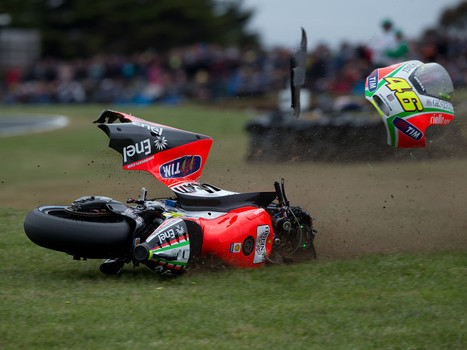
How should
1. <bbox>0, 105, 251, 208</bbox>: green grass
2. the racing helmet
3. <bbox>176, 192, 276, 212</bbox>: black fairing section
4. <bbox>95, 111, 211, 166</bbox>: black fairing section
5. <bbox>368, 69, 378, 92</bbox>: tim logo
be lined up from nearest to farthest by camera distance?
1. <bbox>95, 111, 211, 166</bbox>: black fairing section
2. <bbox>176, 192, 276, 212</bbox>: black fairing section
3. the racing helmet
4. <bbox>368, 69, 378, 92</bbox>: tim logo
5. <bbox>0, 105, 251, 208</bbox>: green grass

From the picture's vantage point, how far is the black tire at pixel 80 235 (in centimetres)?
594

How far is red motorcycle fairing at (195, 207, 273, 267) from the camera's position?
6.40 m

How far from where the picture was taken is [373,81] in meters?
7.55

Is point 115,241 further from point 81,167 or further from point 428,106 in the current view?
point 81,167

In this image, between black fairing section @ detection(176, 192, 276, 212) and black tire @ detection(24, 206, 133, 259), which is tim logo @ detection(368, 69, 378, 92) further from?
black tire @ detection(24, 206, 133, 259)

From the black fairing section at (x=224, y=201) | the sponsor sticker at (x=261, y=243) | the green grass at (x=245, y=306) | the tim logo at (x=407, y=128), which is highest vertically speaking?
the tim logo at (x=407, y=128)

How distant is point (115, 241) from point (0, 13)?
51.4m

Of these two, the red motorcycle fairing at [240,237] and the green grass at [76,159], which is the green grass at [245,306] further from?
the green grass at [76,159]

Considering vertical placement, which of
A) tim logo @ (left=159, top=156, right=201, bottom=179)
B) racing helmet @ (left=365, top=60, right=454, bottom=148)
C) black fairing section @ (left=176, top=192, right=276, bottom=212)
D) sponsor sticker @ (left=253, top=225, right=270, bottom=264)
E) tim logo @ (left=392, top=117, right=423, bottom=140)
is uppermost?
racing helmet @ (left=365, top=60, right=454, bottom=148)

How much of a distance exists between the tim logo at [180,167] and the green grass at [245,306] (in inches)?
39.2

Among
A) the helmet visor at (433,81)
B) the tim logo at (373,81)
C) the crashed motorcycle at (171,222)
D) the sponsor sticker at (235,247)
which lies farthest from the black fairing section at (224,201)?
the helmet visor at (433,81)

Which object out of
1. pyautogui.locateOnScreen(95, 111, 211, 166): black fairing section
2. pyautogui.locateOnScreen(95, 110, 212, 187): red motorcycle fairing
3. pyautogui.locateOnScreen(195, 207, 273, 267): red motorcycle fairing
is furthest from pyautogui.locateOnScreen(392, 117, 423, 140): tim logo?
pyautogui.locateOnScreen(95, 111, 211, 166): black fairing section

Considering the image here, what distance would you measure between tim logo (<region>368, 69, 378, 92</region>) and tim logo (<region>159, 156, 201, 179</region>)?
2126 millimetres

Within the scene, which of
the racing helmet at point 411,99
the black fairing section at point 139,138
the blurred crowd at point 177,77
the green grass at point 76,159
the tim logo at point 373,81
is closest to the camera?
the black fairing section at point 139,138
